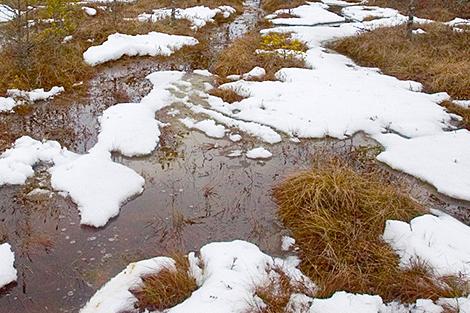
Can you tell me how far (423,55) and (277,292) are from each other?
32.4 ft

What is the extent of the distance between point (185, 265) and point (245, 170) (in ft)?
9.00

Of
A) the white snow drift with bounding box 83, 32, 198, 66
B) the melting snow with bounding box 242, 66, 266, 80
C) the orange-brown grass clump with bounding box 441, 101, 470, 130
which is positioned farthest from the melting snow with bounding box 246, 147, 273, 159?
the white snow drift with bounding box 83, 32, 198, 66

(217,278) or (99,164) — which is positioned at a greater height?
(217,278)

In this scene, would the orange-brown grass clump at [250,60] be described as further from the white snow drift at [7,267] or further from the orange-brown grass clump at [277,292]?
the white snow drift at [7,267]

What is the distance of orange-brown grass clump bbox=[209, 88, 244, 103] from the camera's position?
993 centimetres

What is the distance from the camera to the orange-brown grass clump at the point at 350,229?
15.2 ft

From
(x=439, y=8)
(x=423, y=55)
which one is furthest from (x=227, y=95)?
(x=439, y=8)

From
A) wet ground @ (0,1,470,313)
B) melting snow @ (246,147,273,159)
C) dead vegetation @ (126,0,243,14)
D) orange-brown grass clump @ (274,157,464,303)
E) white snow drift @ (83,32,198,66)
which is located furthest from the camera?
dead vegetation @ (126,0,243,14)

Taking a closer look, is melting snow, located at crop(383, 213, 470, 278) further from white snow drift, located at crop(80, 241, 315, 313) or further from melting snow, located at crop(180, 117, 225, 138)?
melting snow, located at crop(180, 117, 225, 138)

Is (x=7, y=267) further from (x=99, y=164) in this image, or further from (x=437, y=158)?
(x=437, y=158)

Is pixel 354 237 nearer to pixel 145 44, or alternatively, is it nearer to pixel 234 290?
pixel 234 290

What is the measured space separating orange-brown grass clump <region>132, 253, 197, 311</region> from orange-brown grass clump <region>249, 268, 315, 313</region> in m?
0.74

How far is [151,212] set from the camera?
19.8ft

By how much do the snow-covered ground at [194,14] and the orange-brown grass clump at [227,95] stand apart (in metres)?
6.86
